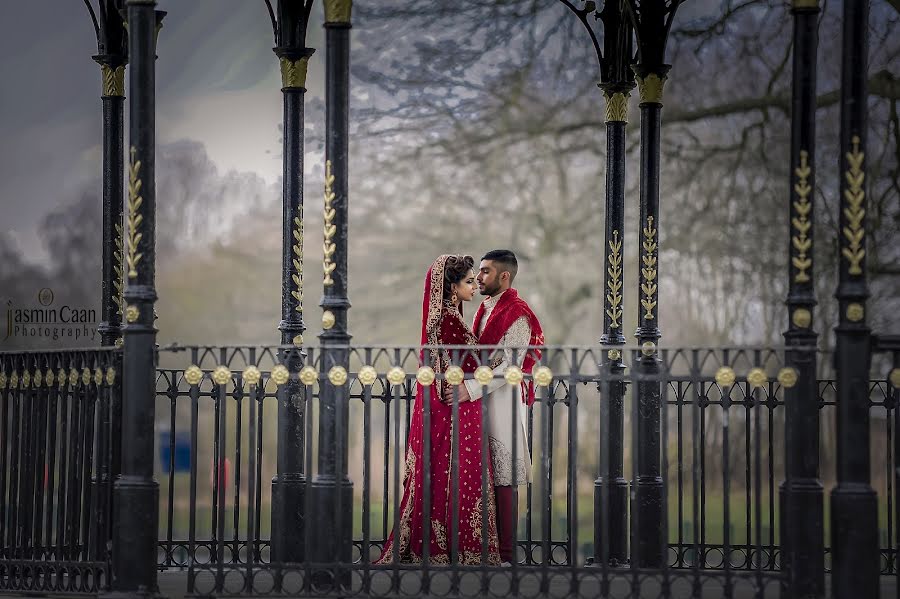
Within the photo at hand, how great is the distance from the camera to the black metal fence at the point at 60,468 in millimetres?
7836

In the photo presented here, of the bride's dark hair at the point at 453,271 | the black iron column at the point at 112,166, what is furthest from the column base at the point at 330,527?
the black iron column at the point at 112,166

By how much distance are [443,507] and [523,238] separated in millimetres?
7849

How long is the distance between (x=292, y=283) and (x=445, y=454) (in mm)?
1678

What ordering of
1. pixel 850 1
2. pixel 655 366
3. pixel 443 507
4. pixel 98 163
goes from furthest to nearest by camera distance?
pixel 98 163, pixel 655 366, pixel 443 507, pixel 850 1

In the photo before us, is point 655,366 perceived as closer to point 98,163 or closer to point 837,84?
point 837,84

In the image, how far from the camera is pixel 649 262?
33.3ft

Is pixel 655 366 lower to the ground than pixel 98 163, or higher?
lower

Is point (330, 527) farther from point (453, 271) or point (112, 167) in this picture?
point (112, 167)

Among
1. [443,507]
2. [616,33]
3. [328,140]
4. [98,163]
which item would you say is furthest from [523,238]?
[328,140]

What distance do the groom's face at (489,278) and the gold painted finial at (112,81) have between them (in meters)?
2.74

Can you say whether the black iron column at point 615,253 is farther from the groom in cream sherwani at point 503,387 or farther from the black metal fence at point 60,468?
the black metal fence at point 60,468

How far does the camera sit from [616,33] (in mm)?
10523

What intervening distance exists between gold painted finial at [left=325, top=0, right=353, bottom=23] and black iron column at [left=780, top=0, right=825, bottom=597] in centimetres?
240

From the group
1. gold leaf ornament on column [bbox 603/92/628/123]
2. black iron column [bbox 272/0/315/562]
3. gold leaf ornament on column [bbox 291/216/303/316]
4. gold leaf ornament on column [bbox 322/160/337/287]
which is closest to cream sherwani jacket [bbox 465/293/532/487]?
black iron column [bbox 272/0/315/562]
